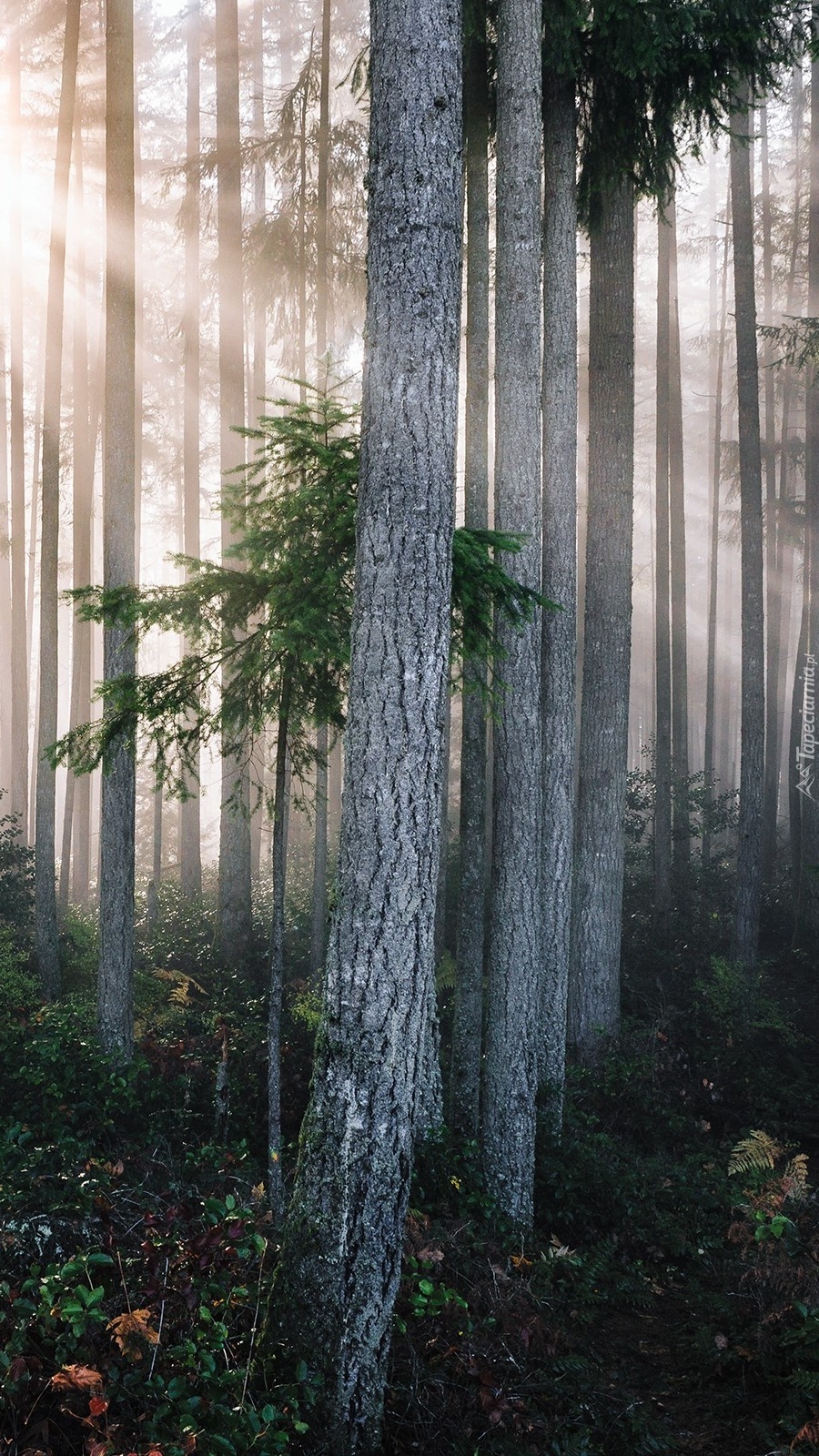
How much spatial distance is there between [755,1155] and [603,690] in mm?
5070

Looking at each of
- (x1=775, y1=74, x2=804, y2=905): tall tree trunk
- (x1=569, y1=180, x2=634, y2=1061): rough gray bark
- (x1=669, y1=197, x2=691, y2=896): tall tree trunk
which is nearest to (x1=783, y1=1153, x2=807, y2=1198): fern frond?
(x1=569, y1=180, x2=634, y2=1061): rough gray bark

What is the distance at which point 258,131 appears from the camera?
1855 cm

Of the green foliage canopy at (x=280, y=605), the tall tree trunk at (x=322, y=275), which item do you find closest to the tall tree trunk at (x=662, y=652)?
the tall tree trunk at (x=322, y=275)

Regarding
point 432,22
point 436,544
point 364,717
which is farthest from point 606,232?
point 364,717

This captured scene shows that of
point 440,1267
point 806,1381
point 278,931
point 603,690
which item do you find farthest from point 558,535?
point 806,1381

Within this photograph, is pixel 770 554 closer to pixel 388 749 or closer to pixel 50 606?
pixel 50 606

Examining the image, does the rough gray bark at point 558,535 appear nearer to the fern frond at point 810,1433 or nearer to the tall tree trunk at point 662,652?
the fern frond at point 810,1433

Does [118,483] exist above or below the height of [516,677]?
above

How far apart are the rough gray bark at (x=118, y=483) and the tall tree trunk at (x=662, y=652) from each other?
30.7 ft

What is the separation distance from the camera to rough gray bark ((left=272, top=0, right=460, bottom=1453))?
158 inches

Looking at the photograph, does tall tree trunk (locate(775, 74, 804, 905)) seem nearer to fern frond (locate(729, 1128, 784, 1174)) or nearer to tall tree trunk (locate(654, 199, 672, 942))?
tall tree trunk (locate(654, 199, 672, 942))

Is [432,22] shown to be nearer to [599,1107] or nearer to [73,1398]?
[73,1398]

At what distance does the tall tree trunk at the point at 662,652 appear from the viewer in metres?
16.0

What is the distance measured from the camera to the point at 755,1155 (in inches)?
348
